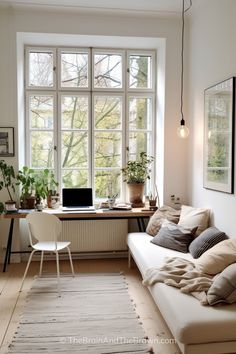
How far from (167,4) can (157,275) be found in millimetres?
3138

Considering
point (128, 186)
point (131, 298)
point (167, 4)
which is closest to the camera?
point (131, 298)

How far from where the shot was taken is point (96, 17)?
416 cm

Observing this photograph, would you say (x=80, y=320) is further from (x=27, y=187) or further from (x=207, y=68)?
(x=207, y=68)

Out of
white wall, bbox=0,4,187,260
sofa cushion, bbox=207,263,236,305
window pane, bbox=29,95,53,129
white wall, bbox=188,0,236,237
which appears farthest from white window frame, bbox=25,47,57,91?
sofa cushion, bbox=207,263,236,305

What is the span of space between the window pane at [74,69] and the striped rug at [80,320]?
8.68 ft

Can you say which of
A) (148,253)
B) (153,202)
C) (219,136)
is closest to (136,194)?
(153,202)

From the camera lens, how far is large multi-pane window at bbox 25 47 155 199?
4562 millimetres

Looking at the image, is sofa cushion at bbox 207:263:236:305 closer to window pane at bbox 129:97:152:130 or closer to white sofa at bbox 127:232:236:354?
white sofa at bbox 127:232:236:354

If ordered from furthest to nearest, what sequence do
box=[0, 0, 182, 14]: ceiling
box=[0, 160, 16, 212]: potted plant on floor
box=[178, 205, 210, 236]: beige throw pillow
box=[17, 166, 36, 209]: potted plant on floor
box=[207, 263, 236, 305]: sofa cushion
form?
box=[17, 166, 36, 209]: potted plant on floor → box=[0, 160, 16, 212]: potted plant on floor → box=[0, 0, 182, 14]: ceiling → box=[178, 205, 210, 236]: beige throw pillow → box=[207, 263, 236, 305]: sofa cushion

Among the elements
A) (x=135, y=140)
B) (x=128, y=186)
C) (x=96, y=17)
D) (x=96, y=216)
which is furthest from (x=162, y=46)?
(x=96, y=216)

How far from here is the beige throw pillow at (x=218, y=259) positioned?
258 centimetres

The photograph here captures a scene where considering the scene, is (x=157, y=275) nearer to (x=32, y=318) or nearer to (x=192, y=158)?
(x=32, y=318)

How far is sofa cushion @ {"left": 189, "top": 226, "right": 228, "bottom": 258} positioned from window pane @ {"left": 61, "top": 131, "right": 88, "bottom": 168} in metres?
2.04

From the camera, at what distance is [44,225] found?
11.5 ft
